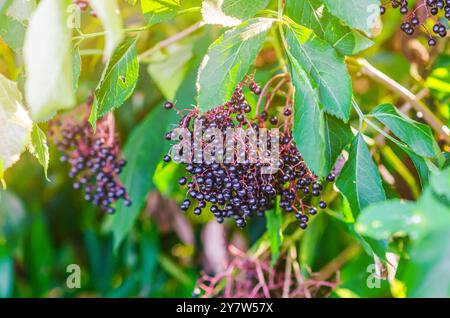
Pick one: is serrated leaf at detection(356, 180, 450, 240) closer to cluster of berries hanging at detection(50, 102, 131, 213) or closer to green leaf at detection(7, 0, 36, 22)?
green leaf at detection(7, 0, 36, 22)

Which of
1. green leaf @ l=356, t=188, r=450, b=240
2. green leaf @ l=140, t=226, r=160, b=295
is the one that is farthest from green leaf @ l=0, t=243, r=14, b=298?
green leaf @ l=356, t=188, r=450, b=240

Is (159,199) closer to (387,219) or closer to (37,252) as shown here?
(37,252)

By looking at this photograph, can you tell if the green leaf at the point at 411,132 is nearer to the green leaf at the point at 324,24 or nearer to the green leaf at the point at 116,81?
the green leaf at the point at 324,24

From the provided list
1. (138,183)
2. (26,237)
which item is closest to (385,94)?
(138,183)

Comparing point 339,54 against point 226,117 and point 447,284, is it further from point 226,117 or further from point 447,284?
point 447,284

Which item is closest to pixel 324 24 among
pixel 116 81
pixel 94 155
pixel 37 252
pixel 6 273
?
pixel 116 81

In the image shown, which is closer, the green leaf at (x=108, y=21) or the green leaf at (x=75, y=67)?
the green leaf at (x=108, y=21)

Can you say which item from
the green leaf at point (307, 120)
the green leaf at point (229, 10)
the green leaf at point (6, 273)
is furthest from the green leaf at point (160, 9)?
the green leaf at point (6, 273)
